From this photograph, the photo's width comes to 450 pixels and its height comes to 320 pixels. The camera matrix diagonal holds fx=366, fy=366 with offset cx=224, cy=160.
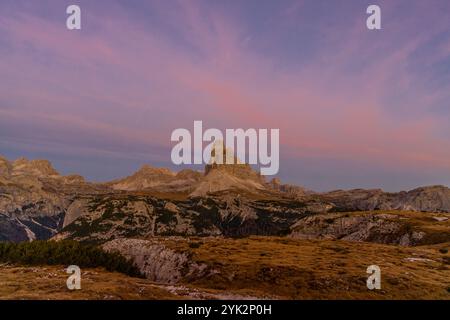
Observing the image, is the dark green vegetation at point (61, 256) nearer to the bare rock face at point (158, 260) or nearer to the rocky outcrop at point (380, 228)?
the bare rock face at point (158, 260)

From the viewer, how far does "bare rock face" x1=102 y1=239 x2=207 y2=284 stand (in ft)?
210

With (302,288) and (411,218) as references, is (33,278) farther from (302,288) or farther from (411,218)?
(411,218)

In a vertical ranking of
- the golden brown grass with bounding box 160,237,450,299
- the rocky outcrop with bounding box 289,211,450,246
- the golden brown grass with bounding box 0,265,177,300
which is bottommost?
the rocky outcrop with bounding box 289,211,450,246

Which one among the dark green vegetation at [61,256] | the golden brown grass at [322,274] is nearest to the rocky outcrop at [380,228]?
the golden brown grass at [322,274]

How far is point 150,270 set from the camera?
242 ft

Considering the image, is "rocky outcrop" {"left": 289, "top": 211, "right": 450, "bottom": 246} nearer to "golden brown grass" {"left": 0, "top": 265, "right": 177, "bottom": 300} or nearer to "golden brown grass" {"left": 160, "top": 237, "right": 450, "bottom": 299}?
"golden brown grass" {"left": 160, "top": 237, "right": 450, "bottom": 299}

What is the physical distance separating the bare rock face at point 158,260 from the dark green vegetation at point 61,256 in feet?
12.8

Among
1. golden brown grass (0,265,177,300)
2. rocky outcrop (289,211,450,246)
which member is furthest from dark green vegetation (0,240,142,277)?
rocky outcrop (289,211,450,246)

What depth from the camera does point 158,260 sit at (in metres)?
74.6

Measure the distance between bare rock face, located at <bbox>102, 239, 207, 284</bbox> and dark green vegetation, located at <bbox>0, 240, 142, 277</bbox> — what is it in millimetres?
3889

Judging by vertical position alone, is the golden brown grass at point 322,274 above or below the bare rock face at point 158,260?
above

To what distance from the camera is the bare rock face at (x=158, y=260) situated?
63.9 metres
